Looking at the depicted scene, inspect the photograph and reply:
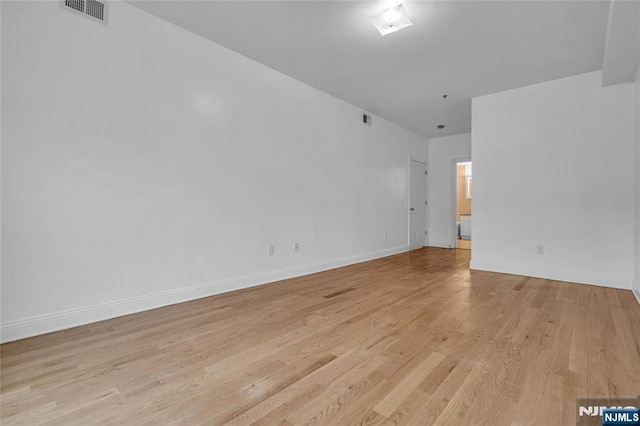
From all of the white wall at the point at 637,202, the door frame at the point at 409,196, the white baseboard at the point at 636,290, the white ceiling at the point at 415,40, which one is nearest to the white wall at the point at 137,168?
the white ceiling at the point at 415,40

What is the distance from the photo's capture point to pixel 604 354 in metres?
1.84

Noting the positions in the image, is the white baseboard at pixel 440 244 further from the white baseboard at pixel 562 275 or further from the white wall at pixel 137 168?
the white wall at pixel 137 168

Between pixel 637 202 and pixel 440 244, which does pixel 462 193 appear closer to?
pixel 440 244

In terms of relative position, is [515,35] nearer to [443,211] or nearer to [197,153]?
[197,153]

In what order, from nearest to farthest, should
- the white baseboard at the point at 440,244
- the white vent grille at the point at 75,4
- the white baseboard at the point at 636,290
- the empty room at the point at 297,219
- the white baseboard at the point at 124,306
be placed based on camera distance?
the empty room at the point at 297,219 < the white baseboard at the point at 124,306 < the white vent grille at the point at 75,4 < the white baseboard at the point at 636,290 < the white baseboard at the point at 440,244

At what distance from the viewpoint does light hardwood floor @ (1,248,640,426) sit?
4.34ft

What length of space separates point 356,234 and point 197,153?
9.58ft

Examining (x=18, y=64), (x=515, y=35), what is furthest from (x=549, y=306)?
(x=18, y=64)

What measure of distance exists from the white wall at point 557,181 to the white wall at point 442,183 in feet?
7.73

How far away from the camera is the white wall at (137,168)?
6.88 ft

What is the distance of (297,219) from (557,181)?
139 inches

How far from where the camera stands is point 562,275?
3818 mm

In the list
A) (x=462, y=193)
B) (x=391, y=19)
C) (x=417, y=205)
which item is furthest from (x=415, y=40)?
(x=462, y=193)

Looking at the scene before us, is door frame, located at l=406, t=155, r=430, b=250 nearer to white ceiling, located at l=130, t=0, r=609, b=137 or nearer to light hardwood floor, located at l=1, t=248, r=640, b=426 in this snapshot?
white ceiling, located at l=130, t=0, r=609, b=137
